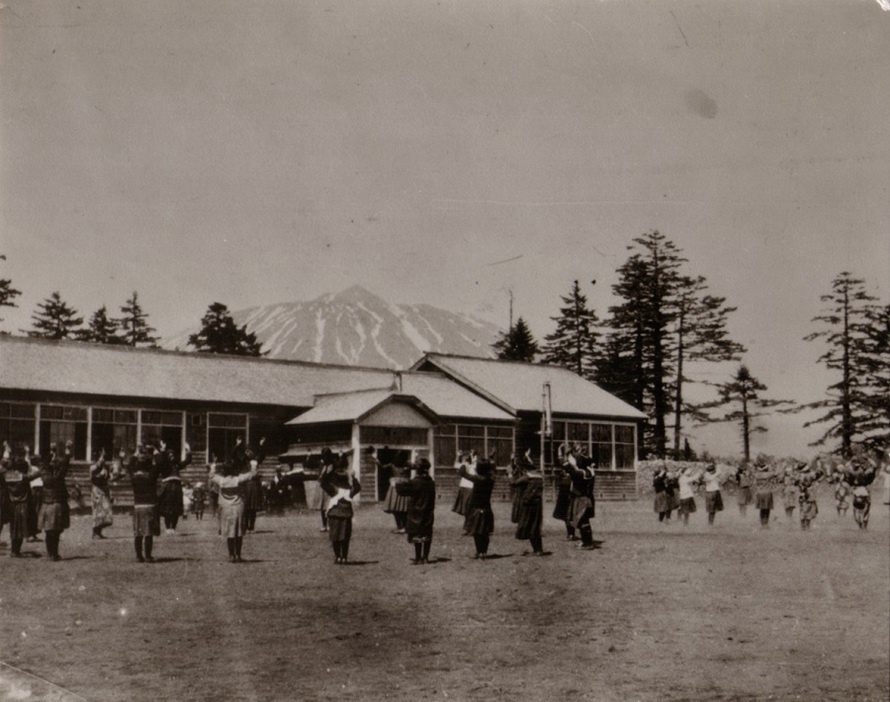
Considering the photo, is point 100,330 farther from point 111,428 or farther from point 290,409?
point 290,409

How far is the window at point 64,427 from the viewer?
26719 millimetres

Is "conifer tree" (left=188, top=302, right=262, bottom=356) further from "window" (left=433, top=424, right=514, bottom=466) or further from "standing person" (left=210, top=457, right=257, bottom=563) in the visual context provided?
"standing person" (left=210, top=457, right=257, bottom=563)

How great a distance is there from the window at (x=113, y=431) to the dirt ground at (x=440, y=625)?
32.3 ft

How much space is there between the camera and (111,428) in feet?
92.6

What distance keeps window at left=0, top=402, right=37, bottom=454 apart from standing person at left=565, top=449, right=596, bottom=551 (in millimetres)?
15082

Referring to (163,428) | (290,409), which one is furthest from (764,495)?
(163,428)

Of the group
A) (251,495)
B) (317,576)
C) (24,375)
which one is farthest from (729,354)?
(24,375)

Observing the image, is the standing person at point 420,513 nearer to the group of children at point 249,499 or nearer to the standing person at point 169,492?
the group of children at point 249,499

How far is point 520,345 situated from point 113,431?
27596mm

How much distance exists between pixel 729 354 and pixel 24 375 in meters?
18.8

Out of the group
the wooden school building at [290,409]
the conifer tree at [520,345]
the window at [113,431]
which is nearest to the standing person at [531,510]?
the wooden school building at [290,409]


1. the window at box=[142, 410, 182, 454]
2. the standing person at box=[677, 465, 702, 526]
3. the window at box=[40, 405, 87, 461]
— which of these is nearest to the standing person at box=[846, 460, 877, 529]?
the standing person at box=[677, 465, 702, 526]

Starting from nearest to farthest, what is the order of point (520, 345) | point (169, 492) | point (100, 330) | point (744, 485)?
1. point (169, 492)
2. point (100, 330)
3. point (744, 485)
4. point (520, 345)

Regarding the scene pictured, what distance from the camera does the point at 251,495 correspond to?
67.3 feet
